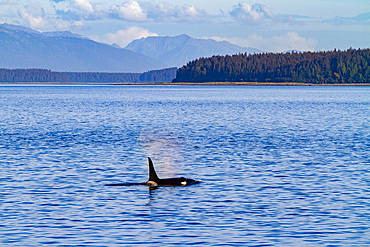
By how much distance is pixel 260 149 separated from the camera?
1859 inches

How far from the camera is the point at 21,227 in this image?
21562 millimetres

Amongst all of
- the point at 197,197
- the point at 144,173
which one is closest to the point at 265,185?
the point at 197,197

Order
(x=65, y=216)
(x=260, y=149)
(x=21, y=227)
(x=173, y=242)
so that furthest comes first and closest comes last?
(x=260, y=149)
(x=65, y=216)
(x=21, y=227)
(x=173, y=242)

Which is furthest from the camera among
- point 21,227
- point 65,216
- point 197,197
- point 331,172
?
point 331,172

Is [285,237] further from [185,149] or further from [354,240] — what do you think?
[185,149]

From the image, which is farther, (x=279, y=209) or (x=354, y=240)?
(x=279, y=209)

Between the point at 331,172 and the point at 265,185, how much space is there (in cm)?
612

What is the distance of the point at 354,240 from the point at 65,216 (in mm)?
10099

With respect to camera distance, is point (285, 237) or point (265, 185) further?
point (265, 185)

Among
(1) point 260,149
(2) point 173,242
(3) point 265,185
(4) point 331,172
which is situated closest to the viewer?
(2) point 173,242

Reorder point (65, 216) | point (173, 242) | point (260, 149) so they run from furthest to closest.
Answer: point (260, 149) < point (65, 216) < point (173, 242)

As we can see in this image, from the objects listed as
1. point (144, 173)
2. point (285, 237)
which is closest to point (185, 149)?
point (144, 173)

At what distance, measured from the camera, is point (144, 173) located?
35.2 meters

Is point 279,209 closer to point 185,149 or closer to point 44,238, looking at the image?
point 44,238
